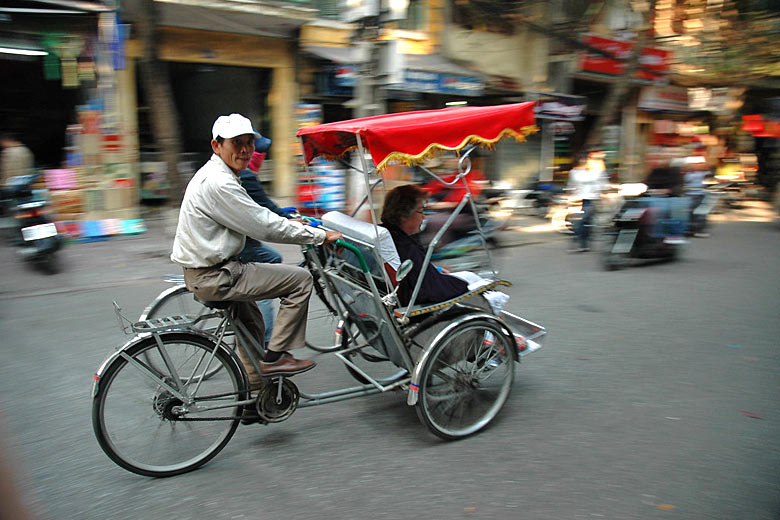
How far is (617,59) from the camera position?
A: 1561 cm

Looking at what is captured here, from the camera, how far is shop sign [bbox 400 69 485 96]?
13.2 m

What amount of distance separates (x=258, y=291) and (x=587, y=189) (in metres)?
7.75

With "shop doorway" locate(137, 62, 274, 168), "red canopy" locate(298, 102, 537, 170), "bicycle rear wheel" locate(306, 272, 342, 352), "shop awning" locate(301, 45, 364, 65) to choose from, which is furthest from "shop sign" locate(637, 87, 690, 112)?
"red canopy" locate(298, 102, 537, 170)

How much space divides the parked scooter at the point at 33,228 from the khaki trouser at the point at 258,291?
5.17 m

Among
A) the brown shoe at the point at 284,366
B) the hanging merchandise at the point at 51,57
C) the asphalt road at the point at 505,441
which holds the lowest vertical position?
the asphalt road at the point at 505,441

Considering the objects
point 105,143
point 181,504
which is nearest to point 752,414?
point 181,504

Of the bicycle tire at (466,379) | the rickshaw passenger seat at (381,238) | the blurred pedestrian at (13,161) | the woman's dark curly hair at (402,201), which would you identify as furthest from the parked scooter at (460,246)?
the blurred pedestrian at (13,161)

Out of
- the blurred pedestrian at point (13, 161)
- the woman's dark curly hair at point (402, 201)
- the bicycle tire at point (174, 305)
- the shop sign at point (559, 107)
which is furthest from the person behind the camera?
the shop sign at point (559, 107)

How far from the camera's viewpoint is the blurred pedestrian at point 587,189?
9.43 metres

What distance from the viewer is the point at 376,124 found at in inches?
133

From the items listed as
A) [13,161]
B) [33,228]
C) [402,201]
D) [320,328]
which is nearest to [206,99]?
[13,161]

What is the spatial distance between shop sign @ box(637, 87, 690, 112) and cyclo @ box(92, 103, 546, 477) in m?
18.7

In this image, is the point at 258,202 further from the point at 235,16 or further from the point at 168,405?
the point at 235,16

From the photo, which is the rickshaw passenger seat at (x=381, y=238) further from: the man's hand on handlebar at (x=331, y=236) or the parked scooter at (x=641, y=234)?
the parked scooter at (x=641, y=234)
